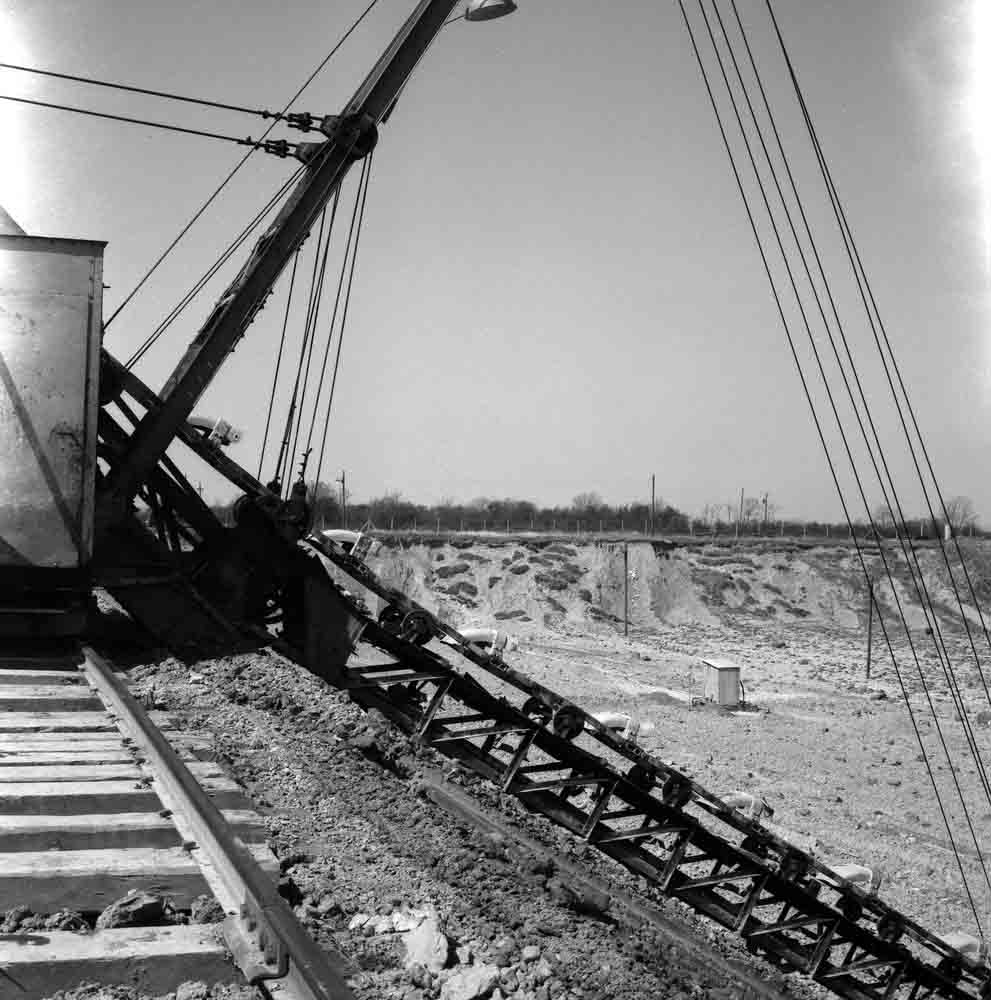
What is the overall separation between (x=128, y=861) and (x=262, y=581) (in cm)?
683

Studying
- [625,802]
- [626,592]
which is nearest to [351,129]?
[625,802]

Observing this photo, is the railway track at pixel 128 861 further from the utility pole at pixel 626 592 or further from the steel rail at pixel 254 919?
the utility pole at pixel 626 592

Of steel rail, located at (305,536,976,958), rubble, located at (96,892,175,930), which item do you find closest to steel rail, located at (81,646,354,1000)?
rubble, located at (96,892,175,930)

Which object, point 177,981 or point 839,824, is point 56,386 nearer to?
point 177,981

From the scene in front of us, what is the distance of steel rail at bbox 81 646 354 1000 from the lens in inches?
112

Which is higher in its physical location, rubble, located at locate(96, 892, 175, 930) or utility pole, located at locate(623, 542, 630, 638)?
rubble, located at locate(96, 892, 175, 930)

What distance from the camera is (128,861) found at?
369cm

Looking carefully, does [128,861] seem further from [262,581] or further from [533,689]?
[262,581]

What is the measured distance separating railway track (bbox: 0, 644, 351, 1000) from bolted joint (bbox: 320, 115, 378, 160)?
7476 millimetres

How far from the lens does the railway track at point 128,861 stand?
2.93 metres

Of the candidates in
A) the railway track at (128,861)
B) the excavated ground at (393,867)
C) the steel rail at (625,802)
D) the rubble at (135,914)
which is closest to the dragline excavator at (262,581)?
the steel rail at (625,802)

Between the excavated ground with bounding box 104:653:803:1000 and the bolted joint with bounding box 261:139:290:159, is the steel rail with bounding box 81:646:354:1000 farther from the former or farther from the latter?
the bolted joint with bounding box 261:139:290:159

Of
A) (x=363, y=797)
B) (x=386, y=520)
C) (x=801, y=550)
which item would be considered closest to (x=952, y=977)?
(x=363, y=797)

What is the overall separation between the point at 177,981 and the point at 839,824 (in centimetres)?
1710
